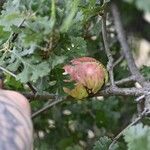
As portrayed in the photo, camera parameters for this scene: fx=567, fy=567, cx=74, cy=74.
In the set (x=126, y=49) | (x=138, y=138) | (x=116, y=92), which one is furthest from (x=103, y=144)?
(x=126, y=49)

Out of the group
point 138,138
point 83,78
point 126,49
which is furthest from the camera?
point 126,49

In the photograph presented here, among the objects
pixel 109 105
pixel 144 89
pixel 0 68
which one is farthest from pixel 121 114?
pixel 0 68

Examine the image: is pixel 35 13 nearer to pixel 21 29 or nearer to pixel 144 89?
pixel 21 29

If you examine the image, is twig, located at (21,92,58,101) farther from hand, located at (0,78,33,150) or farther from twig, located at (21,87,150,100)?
hand, located at (0,78,33,150)

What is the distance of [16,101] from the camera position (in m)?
0.87

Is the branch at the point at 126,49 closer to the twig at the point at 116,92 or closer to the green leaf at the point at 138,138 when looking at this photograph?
the twig at the point at 116,92

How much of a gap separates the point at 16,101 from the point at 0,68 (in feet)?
0.36

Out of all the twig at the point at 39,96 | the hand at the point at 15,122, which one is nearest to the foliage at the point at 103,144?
the twig at the point at 39,96

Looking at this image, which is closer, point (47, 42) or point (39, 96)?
point (47, 42)

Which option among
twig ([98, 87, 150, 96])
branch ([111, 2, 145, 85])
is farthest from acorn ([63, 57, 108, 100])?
branch ([111, 2, 145, 85])

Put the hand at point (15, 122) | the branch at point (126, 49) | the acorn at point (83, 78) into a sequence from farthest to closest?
1. the branch at point (126, 49)
2. the acorn at point (83, 78)
3. the hand at point (15, 122)

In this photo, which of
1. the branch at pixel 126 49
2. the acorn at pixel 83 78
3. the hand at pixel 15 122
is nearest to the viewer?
the hand at pixel 15 122

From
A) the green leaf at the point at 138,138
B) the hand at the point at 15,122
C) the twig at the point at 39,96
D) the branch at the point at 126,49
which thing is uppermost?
the hand at the point at 15,122

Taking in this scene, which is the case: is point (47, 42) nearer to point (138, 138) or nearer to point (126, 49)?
point (138, 138)
